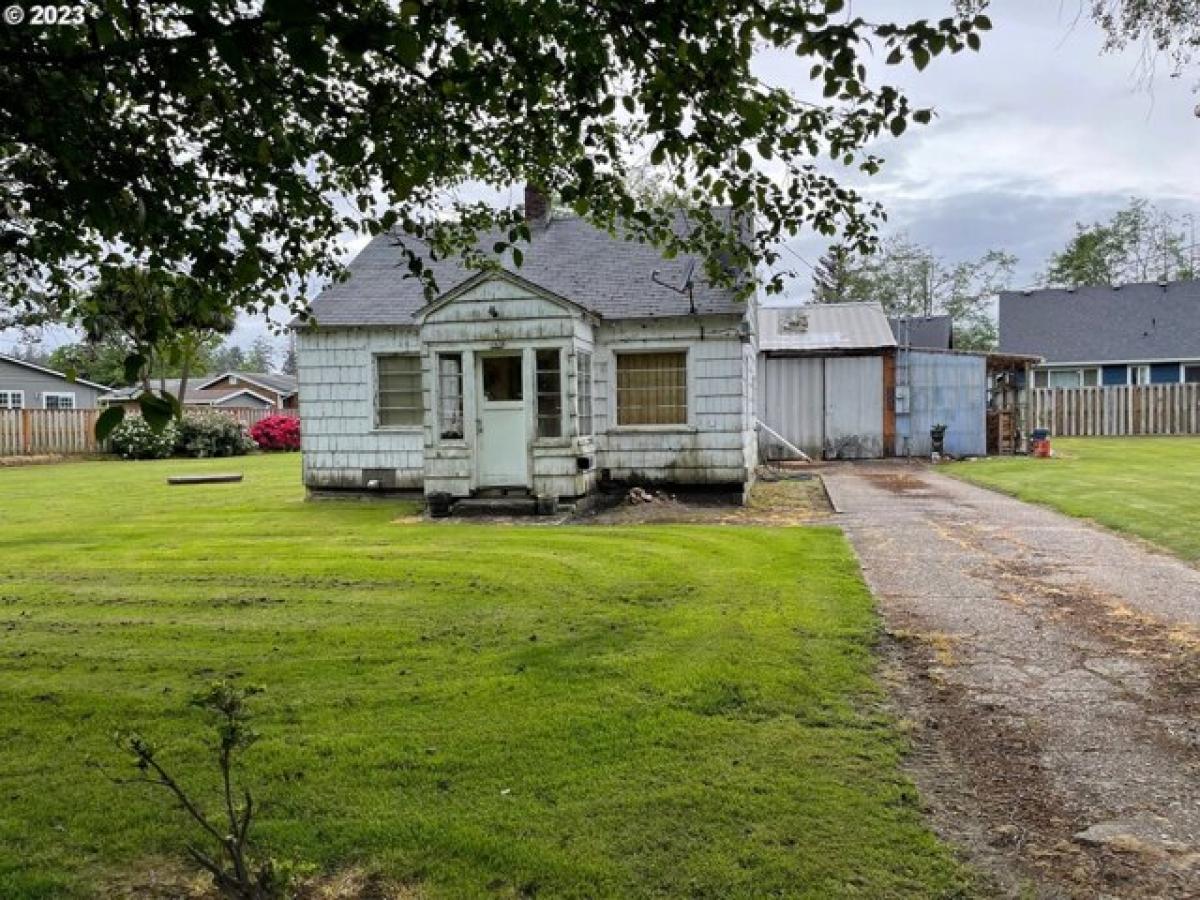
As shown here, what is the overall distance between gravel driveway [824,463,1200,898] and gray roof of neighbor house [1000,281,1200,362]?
107 ft

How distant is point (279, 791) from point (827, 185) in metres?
4.01

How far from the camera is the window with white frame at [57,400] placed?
40.7 meters

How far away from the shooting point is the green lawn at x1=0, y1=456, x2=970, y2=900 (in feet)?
9.63

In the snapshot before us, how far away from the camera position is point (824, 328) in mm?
24062

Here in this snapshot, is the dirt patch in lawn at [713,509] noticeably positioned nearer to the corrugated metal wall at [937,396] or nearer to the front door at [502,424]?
the front door at [502,424]

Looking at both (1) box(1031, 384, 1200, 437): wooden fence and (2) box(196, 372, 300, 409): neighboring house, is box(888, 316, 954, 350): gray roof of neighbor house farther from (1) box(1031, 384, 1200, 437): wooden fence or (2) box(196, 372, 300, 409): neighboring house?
(2) box(196, 372, 300, 409): neighboring house

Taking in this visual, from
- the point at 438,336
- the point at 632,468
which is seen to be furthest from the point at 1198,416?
the point at 438,336

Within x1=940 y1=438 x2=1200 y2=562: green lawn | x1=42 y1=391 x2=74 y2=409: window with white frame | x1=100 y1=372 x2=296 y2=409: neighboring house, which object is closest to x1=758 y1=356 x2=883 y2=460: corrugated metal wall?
x1=940 y1=438 x2=1200 y2=562: green lawn

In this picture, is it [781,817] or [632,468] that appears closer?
[781,817]

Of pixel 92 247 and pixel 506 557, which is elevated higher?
pixel 92 247

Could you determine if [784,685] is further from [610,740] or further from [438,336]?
[438,336]

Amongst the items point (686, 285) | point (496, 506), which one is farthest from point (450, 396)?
point (686, 285)

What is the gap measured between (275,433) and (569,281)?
23329 millimetres

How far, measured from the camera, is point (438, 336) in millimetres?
12859
